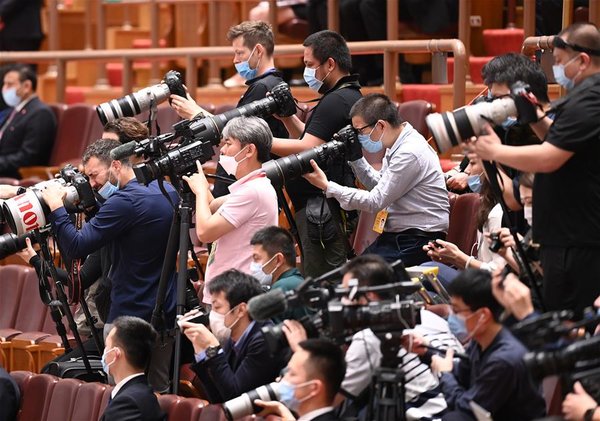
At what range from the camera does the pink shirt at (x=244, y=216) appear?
461 centimetres

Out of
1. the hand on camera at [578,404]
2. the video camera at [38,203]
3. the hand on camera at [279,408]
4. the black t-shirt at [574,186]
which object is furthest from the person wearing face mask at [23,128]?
the hand on camera at [578,404]

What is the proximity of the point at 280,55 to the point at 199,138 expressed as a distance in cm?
191

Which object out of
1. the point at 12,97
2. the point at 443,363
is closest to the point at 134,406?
the point at 443,363

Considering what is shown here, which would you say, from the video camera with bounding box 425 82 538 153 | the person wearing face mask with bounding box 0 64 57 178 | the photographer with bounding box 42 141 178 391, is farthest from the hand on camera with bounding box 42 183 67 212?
the person wearing face mask with bounding box 0 64 57 178

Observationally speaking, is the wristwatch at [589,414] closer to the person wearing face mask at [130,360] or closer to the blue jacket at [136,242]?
the person wearing face mask at [130,360]

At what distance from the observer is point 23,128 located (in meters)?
7.60

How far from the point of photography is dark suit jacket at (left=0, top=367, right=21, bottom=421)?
493 centimetres

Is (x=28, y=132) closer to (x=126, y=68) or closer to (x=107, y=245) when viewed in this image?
(x=126, y=68)

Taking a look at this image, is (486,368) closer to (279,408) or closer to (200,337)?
(279,408)

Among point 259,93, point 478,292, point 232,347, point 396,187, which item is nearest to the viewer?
point 478,292

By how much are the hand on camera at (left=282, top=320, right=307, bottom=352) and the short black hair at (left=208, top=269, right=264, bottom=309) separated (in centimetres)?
36

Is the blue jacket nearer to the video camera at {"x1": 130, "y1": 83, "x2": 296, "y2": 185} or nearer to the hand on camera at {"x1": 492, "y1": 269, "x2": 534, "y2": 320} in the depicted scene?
the video camera at {"x1": 130, "y1": 83, "x2": 296, "y2": 185}

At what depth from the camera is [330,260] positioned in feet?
16.6

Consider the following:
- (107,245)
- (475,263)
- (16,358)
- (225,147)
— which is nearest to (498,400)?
(475,263)
